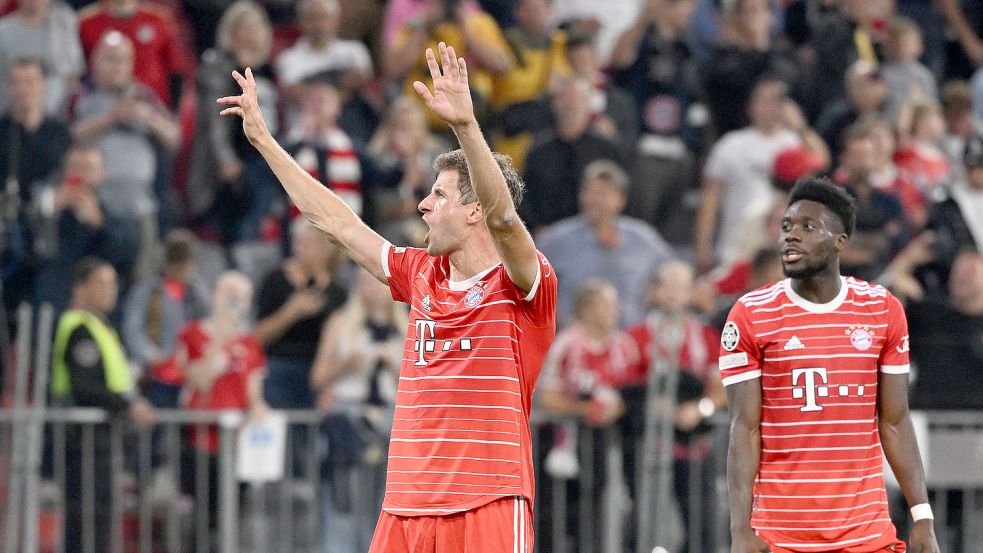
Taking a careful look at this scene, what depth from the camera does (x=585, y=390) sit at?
36.4 feet

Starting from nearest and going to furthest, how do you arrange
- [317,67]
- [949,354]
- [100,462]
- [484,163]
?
[484,163] → [100,462] → [949,354] → [317,67]

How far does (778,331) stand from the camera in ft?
22.1

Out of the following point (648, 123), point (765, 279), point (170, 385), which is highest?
point (648, 123)

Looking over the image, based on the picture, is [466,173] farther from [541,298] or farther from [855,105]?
[855,105]

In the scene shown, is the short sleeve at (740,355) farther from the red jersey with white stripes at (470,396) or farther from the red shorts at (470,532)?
the red shorts at (470,532)

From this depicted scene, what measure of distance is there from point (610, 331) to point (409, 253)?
16.2 feet

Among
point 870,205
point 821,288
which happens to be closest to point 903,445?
point 821,288

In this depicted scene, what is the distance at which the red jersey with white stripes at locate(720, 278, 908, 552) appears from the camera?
663 centimetres

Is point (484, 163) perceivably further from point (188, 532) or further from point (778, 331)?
point (188, 532)

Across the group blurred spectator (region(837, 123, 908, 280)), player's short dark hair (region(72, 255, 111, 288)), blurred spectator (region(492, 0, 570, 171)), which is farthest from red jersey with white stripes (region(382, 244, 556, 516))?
blurred spectator (region(492, 0, 570, 171))

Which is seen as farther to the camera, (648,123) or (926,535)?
(648,123)

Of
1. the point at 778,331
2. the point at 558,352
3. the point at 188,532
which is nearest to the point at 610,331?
the point at 558,352

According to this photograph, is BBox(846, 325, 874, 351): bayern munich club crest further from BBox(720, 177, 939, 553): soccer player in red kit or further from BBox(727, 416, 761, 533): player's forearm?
BBox(727, 416, 761, 533): player's forearm

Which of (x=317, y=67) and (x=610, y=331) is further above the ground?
(x=317, y=67)
